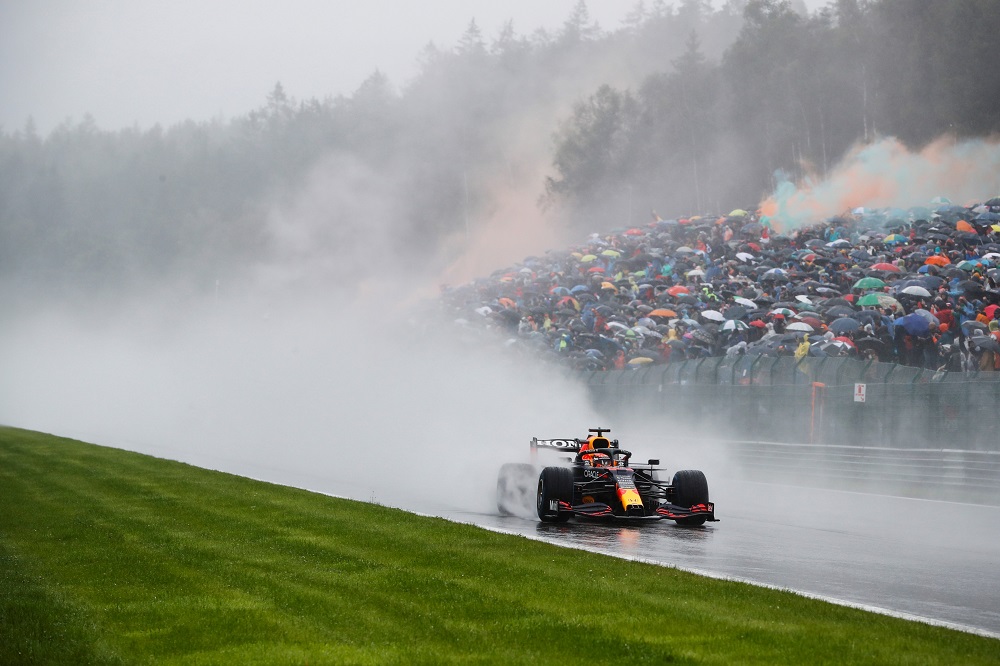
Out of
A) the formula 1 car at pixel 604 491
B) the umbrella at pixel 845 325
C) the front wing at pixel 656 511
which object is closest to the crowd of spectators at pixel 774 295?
the umbrella at pixel 845 325

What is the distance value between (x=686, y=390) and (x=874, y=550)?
18.5 metres

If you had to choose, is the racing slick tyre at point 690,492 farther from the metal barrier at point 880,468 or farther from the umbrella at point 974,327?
the umbrella at point 974,327

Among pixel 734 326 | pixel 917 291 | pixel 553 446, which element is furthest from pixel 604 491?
pixel 734 326

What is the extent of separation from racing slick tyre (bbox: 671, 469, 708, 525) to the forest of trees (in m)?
50.6

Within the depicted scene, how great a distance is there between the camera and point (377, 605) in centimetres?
960

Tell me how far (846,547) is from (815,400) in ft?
46.6

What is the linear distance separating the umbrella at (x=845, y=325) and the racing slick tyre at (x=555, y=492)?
55.9 feet

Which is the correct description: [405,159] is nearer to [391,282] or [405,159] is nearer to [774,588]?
[391,282]

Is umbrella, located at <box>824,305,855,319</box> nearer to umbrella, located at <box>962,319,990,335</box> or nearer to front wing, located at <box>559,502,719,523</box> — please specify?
umbrella, located at <box>962,319,990,335</box>

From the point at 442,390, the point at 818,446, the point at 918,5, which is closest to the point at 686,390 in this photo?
the point at 818,446

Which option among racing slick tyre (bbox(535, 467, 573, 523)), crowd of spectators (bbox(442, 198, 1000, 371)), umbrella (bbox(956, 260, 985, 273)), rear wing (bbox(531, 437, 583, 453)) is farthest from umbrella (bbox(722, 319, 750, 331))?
racing slick tyre (bbox(535, 467, 573, 523))

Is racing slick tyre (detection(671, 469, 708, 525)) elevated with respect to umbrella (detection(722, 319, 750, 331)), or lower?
lower

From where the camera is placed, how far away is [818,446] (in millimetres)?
Result: 28609

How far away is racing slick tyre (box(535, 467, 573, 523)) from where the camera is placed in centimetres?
1800
